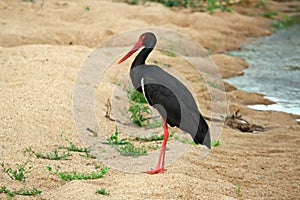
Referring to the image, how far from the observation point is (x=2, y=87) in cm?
671

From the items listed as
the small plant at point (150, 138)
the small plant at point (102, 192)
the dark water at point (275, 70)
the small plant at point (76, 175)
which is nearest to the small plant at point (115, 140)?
the small plant at point (150, 138)

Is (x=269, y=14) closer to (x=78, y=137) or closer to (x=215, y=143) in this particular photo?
(x=215, y=143)

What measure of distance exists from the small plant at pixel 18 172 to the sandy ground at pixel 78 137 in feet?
0.15

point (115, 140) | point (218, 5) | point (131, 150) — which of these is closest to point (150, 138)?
point (115, 140)

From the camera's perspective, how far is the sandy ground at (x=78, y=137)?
439 cm

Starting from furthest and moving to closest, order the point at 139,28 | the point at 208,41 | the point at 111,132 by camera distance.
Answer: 1. the point at 208,41
2. the point at 139,28
3. the point at 111,132

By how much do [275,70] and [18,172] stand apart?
797 cm

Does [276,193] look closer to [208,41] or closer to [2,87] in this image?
[2,87]

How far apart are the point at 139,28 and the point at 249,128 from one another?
5768 millimetres

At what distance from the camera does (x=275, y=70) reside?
11406 millimetres

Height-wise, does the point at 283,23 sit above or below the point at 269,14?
below

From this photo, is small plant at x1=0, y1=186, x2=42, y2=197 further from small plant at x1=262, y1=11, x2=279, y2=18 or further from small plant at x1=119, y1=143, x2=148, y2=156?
small plant at x1=262, y1=11, x2=279, y2=18

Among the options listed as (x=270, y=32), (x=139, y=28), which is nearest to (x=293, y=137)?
(x=139, y=28)

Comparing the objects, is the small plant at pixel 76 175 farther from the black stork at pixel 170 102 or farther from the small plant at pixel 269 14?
the small plant at pixel 269 14
